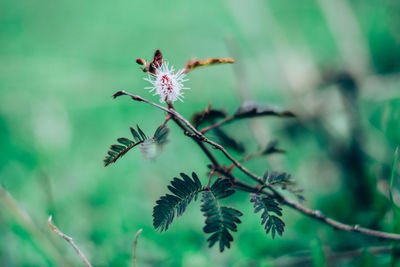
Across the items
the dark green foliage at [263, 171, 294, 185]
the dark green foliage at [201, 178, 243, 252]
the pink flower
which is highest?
the pink flower

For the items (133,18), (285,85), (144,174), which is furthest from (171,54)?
(144,174)

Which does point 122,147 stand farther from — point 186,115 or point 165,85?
point 186,115

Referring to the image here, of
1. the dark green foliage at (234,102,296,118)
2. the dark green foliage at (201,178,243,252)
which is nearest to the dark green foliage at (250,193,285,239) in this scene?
the dark green foliage at (201,178,243,252)

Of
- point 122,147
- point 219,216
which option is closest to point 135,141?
point 122,147

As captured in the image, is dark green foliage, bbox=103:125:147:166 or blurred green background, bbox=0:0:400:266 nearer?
dark green foliage, bbox=103:125:147:166

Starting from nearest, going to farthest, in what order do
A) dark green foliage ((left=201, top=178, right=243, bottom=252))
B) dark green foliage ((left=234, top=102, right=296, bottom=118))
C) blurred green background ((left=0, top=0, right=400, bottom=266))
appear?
1. dark green foliage ((left=201, top=178, right=243, bottom=252))
2. dark green foliage ((left=234, top=102, right=296, bottom=118))
3. blurred green background ((left=0, top=0, right=400, bottom=266))

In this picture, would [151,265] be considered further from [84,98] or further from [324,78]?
[84,98]

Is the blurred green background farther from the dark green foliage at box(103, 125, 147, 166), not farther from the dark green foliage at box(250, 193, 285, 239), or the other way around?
the dark green foliage at box(103, 125, 147, 166)
